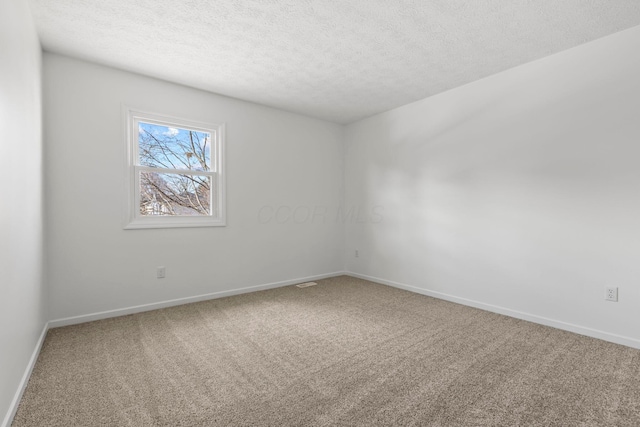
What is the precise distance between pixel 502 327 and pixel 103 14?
13.5 feet

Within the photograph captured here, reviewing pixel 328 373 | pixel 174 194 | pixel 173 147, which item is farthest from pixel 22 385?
pixel 173 147

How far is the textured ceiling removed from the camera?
7.13 ft

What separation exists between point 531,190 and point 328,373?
8.27 feet

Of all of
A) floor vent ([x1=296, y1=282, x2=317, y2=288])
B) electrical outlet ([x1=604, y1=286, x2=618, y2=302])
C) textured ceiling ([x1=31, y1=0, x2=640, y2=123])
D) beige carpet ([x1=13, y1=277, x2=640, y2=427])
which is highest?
textured ceiling ([x1=31, y1=0, x2=640, y2=123])

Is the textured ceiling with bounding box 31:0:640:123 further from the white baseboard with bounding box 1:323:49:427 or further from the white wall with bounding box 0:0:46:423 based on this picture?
the white baseboard with bounding box 1:323:49:427

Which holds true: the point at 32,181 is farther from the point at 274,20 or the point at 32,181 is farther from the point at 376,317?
the point at 376,317

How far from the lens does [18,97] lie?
1.75m

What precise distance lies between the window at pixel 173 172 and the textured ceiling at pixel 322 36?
0.54 metres

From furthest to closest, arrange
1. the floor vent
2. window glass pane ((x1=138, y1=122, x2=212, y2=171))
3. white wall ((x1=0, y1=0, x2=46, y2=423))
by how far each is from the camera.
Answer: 1. the floor vent
2. window glass pane ((x1=138, y1=122, x2=212, y2=171))
3. white wall ((x1=0, y1=0, x2=46, y2=423))

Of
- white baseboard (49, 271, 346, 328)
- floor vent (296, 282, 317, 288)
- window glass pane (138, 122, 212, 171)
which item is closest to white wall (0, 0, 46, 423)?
white baseboard (49, 271, 346, 328)

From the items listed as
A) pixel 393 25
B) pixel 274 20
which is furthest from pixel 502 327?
pixel 274 20

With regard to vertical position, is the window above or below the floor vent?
above

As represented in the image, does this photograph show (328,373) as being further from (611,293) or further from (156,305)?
(611,293)

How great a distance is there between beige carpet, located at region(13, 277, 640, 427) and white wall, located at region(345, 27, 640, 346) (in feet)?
1.26
